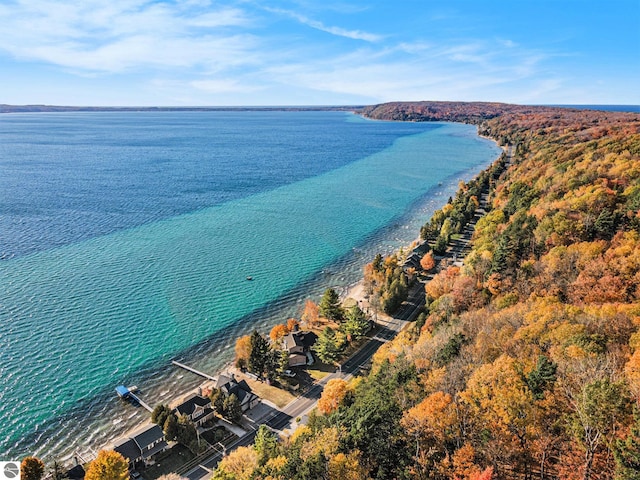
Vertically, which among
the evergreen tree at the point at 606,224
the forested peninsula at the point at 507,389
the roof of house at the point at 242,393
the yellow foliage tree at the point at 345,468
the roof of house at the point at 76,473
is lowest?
the roof of house at the point at 76,473

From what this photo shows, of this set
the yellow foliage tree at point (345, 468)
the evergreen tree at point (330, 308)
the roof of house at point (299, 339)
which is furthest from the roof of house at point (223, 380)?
the yellow foliage tree at point (345, 468)

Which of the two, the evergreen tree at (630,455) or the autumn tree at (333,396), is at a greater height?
the evergreen tree at (630,455)

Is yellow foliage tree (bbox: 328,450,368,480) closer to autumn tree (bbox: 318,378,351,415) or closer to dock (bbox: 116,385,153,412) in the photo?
autumn tree (bbox: 318,378,351,415)

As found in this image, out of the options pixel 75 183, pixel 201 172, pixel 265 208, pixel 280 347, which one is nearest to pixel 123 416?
pixel 280 347

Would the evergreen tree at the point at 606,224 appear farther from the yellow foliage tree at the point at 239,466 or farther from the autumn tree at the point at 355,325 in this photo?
the yellow foliage tree at the point at 239,466

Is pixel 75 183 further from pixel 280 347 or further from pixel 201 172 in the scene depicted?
pixel 280 347

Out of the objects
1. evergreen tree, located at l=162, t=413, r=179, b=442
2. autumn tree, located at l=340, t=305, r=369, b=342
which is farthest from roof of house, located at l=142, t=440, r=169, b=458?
autumn tree, located at l=340, t=305, r=369, b=342

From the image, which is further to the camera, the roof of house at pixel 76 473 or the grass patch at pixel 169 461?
the grass patch at pixel 169 461
